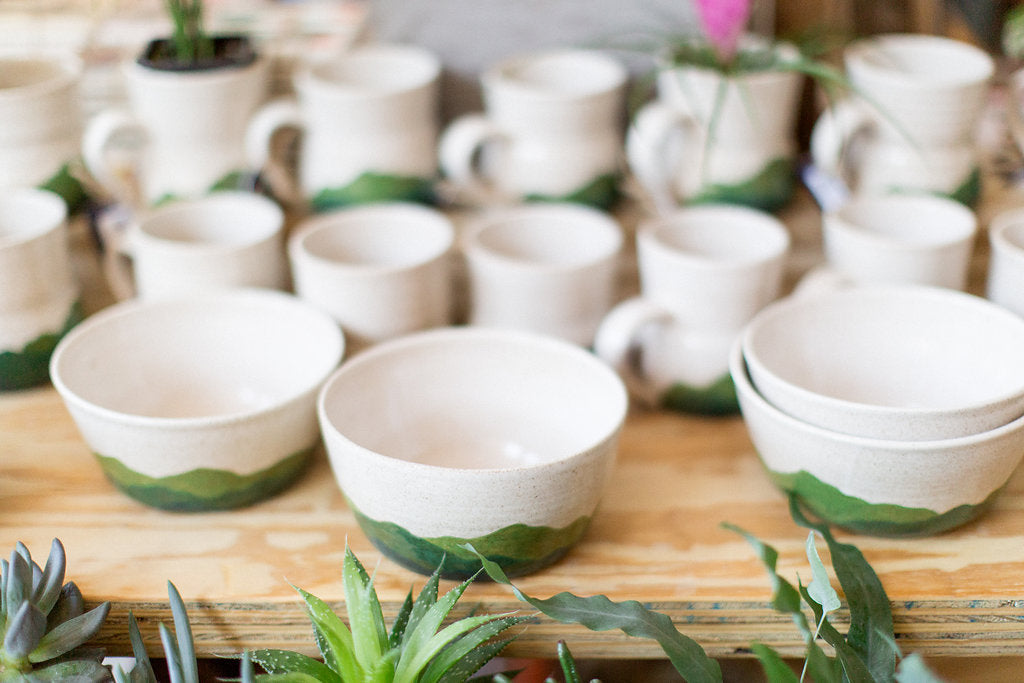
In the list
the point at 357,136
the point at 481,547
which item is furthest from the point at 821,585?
the point at 357,136

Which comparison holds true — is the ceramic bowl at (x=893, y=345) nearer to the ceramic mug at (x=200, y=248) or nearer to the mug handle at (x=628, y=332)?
the mug handle at (x=628, y=332)

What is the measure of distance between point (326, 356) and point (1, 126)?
0.33 metres

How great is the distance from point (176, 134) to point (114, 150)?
6 centimetres

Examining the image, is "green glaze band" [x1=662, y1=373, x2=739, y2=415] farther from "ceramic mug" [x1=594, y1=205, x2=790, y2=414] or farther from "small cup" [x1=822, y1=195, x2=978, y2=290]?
"small cup" [x1=822, y1=195, x2=978, y2=290]

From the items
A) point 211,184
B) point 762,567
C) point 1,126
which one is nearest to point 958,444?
point 762,567

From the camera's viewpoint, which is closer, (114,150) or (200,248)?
(200,248)

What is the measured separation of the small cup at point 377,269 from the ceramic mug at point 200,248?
0.02m

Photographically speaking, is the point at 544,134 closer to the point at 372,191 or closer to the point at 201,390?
the point at 372,191

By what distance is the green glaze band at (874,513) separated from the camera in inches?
22.5

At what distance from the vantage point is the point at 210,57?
83cm

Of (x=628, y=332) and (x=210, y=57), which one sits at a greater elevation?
(x=210, y=57)

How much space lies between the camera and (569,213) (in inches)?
31.4

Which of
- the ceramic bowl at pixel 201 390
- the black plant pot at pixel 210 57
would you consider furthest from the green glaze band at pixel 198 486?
the black plant pot at pixel 210 57

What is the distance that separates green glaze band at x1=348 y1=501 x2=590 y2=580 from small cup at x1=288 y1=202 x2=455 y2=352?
0.56ft
